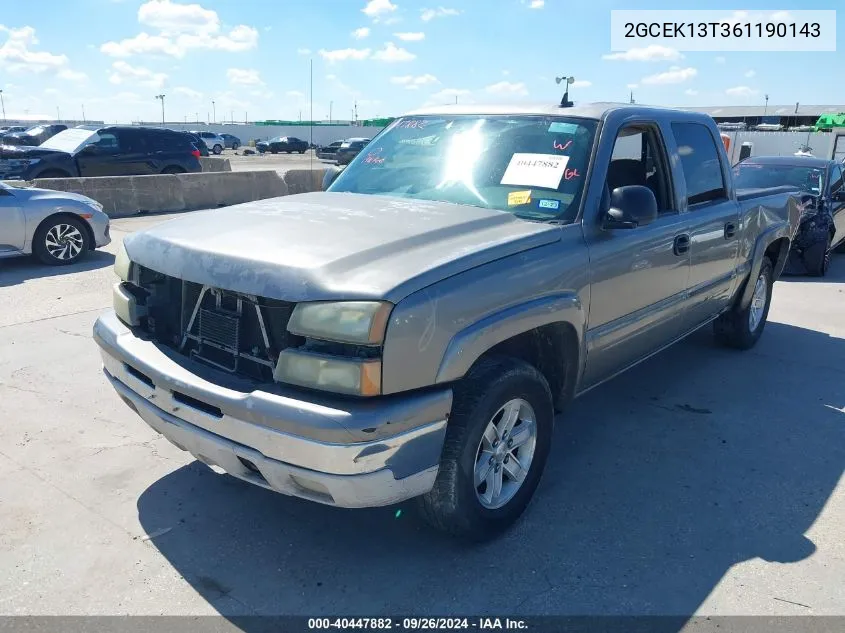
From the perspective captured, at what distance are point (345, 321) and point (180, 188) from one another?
13443 millimetres

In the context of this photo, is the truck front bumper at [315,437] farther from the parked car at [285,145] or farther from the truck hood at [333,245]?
the parked car at [285,145]

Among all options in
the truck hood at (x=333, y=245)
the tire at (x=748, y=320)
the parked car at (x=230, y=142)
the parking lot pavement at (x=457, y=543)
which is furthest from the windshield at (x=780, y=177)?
the parked car at (x=230, y=142)

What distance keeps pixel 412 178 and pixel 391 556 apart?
204 cm

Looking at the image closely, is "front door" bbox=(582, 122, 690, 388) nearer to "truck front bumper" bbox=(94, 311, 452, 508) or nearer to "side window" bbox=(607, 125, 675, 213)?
"side window" bbox=(607, 125, 675, 213)

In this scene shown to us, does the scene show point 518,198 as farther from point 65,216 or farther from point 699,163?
point 65,216

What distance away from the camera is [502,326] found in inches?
112

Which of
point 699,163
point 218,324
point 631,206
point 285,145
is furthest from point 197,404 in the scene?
point 285,145

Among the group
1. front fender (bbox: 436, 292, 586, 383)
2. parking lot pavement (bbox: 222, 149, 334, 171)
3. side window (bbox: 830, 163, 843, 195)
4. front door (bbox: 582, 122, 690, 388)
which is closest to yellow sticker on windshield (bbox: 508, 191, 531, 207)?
front door (bbox: 582, 122, 690, 388)

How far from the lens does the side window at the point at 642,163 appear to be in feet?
13.7

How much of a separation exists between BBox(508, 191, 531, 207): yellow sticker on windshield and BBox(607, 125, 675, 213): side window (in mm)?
737

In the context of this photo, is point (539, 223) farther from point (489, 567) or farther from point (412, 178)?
point (489, 567)

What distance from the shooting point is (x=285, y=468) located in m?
2.56

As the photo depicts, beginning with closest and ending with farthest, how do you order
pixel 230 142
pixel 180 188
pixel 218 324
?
1. pixel 218 324
2. pixel 180 188
3. pixel 230 142

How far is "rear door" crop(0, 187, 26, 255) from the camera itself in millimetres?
8289
